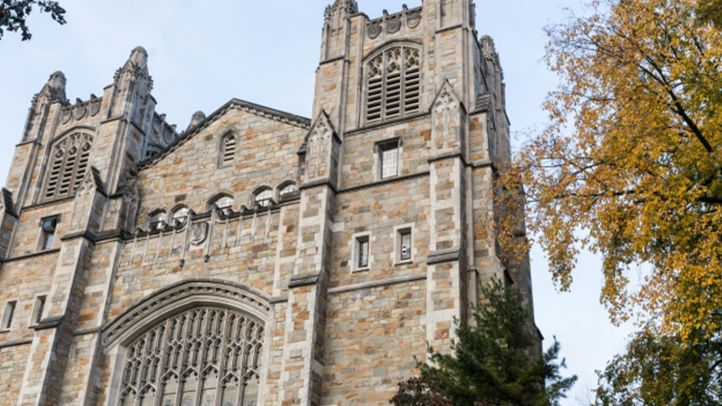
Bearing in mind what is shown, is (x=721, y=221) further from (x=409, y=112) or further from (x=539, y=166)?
(x=409, y=112)

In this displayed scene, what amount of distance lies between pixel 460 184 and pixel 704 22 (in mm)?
9499

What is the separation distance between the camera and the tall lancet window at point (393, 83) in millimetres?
26344

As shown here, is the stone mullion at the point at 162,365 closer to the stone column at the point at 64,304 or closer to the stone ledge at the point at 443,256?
the stone column at the point at 64,304

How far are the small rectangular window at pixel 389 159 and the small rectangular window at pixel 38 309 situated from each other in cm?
1164

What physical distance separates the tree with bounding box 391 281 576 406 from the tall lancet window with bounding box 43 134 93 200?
1829 centimetres

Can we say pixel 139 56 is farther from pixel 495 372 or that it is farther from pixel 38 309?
pixel 495 372

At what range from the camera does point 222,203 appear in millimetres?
27781

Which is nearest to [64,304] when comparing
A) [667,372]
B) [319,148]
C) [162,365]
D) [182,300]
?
[182,300]

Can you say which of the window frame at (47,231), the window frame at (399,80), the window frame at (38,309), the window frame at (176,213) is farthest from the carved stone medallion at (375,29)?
the window frame at (38,309)

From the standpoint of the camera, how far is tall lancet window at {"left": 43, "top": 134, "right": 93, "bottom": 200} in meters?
30.8

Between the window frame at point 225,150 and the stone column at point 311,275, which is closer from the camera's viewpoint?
the stone column at point 311,275

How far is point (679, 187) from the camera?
12859 millimetres

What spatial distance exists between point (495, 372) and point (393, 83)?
13573 mm

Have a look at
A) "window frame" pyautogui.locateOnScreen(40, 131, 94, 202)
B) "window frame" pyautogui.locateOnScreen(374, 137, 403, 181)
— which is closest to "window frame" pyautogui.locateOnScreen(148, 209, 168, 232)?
"window frame" pyautogui.locateOnScreen(40, 131, 94, 202)
